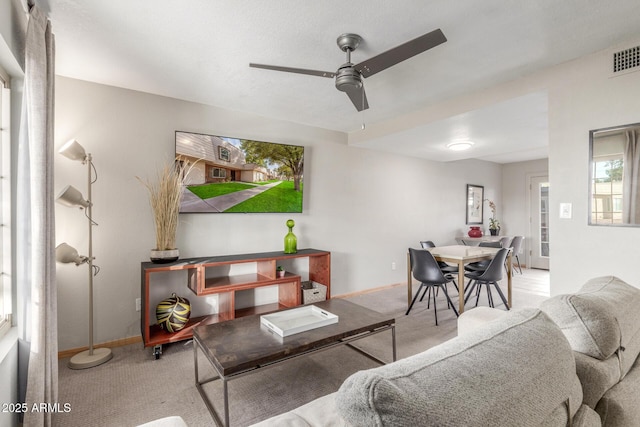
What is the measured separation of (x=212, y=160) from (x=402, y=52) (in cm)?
222

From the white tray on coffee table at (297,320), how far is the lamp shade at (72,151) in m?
1.92

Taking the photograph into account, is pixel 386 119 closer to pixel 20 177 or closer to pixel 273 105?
pixel 273 105

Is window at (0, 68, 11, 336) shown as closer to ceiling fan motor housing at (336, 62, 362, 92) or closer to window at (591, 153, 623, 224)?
Answer: ceiling fan motor housing at (336, 62, 362, 92)

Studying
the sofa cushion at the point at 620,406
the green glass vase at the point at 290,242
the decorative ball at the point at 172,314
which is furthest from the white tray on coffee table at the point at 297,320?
the sofa cushion at the point at 620,406

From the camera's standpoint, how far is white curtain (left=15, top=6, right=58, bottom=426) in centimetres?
166

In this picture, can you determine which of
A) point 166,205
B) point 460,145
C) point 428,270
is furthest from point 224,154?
point 460,145

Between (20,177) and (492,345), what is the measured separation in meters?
2.39

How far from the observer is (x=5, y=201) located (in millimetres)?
1926

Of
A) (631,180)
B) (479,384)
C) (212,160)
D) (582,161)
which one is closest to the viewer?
(479,384)

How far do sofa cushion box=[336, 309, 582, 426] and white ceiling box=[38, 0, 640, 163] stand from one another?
70.8 inches

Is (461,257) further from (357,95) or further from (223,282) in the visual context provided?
(223,282)

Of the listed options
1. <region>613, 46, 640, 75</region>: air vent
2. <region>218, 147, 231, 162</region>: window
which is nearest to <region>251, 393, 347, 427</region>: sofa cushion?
<region>218, 147, 231, 162</region>: window

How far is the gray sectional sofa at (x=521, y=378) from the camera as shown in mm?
575

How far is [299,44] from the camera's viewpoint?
219 cm
